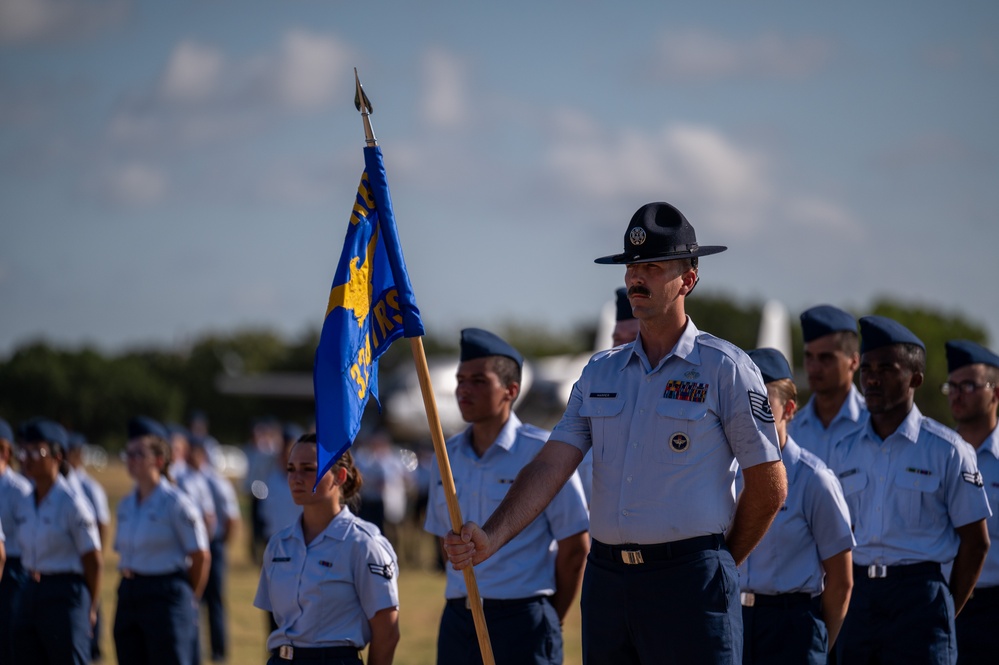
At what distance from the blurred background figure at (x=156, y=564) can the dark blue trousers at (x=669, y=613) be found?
14.6 ft

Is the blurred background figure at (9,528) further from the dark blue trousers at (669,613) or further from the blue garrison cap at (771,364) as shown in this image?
the dark blue trousers at (669,613)

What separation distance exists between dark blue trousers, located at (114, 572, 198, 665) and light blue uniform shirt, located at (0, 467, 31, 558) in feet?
3.31

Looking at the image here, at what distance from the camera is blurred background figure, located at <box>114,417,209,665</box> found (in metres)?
7.74

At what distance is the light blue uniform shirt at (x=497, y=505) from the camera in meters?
6.03

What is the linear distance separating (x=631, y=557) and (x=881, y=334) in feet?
8.81

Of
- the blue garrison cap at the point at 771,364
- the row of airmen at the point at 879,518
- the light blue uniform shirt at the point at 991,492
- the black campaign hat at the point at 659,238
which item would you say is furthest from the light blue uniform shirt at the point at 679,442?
the light blue uniform shirt at the point at 991,492

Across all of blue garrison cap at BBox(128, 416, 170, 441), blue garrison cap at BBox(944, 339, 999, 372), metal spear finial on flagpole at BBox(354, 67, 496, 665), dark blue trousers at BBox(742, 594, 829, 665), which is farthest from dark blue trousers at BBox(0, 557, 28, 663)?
blue garrison cap at BBox(944, 339, 999, 372)

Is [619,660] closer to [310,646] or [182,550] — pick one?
[310,646]

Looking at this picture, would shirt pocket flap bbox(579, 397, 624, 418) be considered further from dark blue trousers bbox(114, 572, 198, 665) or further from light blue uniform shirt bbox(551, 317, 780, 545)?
dark blue trousers bbox(114, 572, 198, 665)

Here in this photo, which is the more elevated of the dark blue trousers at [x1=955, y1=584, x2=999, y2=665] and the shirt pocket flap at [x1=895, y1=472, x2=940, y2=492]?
the shirt pocket flap at [x1=895, y1=472, x2=940, y2=492]

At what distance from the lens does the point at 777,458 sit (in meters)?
3.99

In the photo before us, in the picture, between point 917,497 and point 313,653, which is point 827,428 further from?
point 313,653

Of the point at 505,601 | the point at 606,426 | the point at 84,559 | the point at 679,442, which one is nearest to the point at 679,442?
the point at 679,442

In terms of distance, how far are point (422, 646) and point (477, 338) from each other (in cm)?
756
